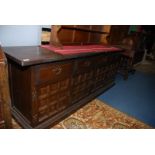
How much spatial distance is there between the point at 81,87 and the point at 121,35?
238 centimetres

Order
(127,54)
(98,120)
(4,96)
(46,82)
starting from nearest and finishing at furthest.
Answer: (4,96)
(46,82)
(98,120)
(127,54)

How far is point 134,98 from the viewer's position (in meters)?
2.88

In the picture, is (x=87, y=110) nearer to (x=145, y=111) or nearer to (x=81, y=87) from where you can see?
(x=81, y=87)

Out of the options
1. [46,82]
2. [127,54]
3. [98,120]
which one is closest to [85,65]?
[46,82]

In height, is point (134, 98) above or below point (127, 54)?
below

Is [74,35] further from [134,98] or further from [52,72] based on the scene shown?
[134,98]

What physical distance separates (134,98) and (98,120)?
A: 3.89ft

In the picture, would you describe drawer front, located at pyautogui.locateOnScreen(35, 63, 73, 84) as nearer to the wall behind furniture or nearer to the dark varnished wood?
the dark varnished wood

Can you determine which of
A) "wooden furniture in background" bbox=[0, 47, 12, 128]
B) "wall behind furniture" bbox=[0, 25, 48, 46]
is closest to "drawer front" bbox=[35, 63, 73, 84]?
"wooden furniture in background" bbox=[0, 47, 12, 128]

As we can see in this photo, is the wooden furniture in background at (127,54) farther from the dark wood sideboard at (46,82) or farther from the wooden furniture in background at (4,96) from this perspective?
the wooden furniture in background at (4,96)

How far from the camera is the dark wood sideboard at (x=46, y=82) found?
135cm

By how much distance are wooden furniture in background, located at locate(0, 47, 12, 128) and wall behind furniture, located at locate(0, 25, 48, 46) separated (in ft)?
2.12
